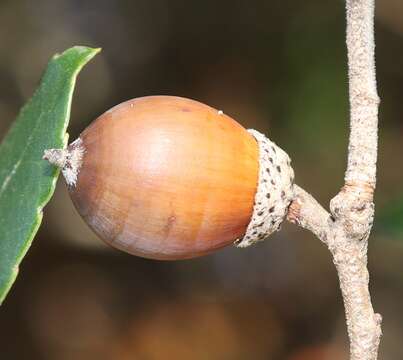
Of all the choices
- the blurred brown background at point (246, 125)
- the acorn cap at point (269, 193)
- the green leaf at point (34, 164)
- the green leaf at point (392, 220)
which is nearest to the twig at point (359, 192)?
the acorn cap at point (269, 193)

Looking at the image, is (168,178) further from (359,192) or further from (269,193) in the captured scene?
(359,192)

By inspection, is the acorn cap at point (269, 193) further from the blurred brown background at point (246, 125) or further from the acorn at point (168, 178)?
the blurred brown background at point (246, 125)

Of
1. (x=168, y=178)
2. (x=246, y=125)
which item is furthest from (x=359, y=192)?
(x=246, y=125)

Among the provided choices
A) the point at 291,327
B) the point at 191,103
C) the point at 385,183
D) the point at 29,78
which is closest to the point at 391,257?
the point at 385,183

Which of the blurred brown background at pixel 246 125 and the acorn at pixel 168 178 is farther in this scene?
the blurred brown background at pixel 246 125

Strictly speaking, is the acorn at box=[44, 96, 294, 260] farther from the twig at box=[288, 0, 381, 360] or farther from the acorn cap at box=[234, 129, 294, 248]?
the twig at box=[288, 0, 381, 360]

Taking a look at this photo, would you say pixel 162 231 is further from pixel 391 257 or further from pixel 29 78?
pixel 29 78
